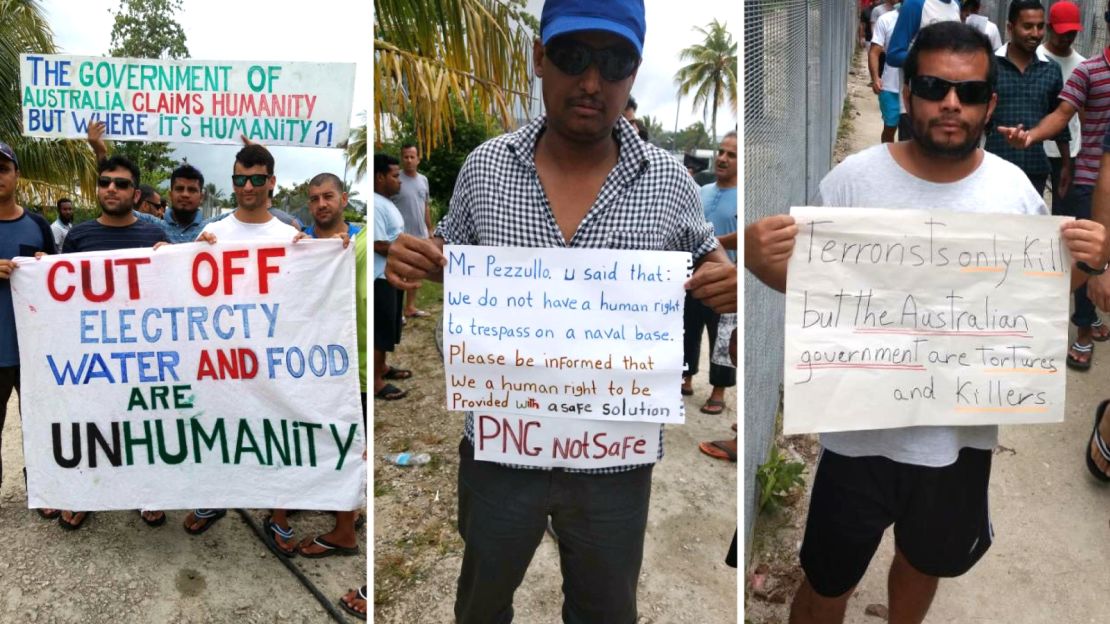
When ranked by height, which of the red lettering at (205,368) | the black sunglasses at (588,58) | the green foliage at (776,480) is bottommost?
the green foliage at (776,480)

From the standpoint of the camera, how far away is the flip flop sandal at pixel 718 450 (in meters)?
4.21

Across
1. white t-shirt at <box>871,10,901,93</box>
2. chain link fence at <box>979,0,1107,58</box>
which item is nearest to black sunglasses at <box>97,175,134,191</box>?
white t-shirt at <box>871,10,901,93</box>

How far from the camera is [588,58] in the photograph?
1828mm

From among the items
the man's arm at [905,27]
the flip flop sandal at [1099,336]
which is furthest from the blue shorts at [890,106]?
the flip flop sandal at [1099,336]

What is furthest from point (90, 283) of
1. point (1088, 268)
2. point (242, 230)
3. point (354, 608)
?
point (1088, 268)

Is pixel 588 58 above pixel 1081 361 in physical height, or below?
above

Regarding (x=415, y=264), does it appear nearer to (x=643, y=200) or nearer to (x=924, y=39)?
(x=643, y=200)

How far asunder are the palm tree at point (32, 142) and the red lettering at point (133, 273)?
7176 mm

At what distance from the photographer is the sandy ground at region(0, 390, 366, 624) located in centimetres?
316

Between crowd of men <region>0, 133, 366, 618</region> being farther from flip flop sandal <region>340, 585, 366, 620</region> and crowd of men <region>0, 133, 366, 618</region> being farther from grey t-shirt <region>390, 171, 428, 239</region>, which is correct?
grey t-shirt <region>390, 171, 428, 239</region>

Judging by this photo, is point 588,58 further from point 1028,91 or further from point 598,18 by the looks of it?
point 1028,91

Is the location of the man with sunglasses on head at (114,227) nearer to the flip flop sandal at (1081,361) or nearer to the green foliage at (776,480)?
the green foliage at (776,480)

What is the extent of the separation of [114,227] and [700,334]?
121 inches

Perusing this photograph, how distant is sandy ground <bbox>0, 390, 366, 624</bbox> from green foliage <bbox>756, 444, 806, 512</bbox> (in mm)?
1752
